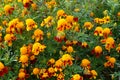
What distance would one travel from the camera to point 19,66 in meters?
2.96

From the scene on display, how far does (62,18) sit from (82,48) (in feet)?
1.06

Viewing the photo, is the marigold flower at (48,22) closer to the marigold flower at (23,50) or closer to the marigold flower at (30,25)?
the marigold flower at (30,25)

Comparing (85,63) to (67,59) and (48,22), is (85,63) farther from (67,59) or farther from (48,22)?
(48,22)

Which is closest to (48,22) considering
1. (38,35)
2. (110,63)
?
(38,35)

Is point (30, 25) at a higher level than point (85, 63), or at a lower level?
higher

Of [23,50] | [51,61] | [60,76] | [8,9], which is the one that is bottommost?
[60,76]

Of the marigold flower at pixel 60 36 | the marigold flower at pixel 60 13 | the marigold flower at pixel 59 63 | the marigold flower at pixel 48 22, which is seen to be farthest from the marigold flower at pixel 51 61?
the marigold flower at pixel 60 13

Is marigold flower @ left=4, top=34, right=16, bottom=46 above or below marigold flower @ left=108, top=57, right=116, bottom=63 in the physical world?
above

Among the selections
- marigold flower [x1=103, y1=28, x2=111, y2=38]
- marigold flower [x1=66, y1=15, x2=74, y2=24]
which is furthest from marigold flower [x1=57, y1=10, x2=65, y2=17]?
marigold flower [x1=103, y1=28, x2=111, y2=38]

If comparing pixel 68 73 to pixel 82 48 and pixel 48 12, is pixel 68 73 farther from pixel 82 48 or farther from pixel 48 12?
pixel 48 12

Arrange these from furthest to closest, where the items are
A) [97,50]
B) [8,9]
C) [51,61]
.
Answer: [8,9] < [97,50] < [51,61]

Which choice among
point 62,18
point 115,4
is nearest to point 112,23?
point 115,4

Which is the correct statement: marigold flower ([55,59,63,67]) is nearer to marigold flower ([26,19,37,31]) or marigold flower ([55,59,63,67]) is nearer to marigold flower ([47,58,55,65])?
marigold flower ([47,58,55,65])

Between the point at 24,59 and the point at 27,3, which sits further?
the point at 27,3
